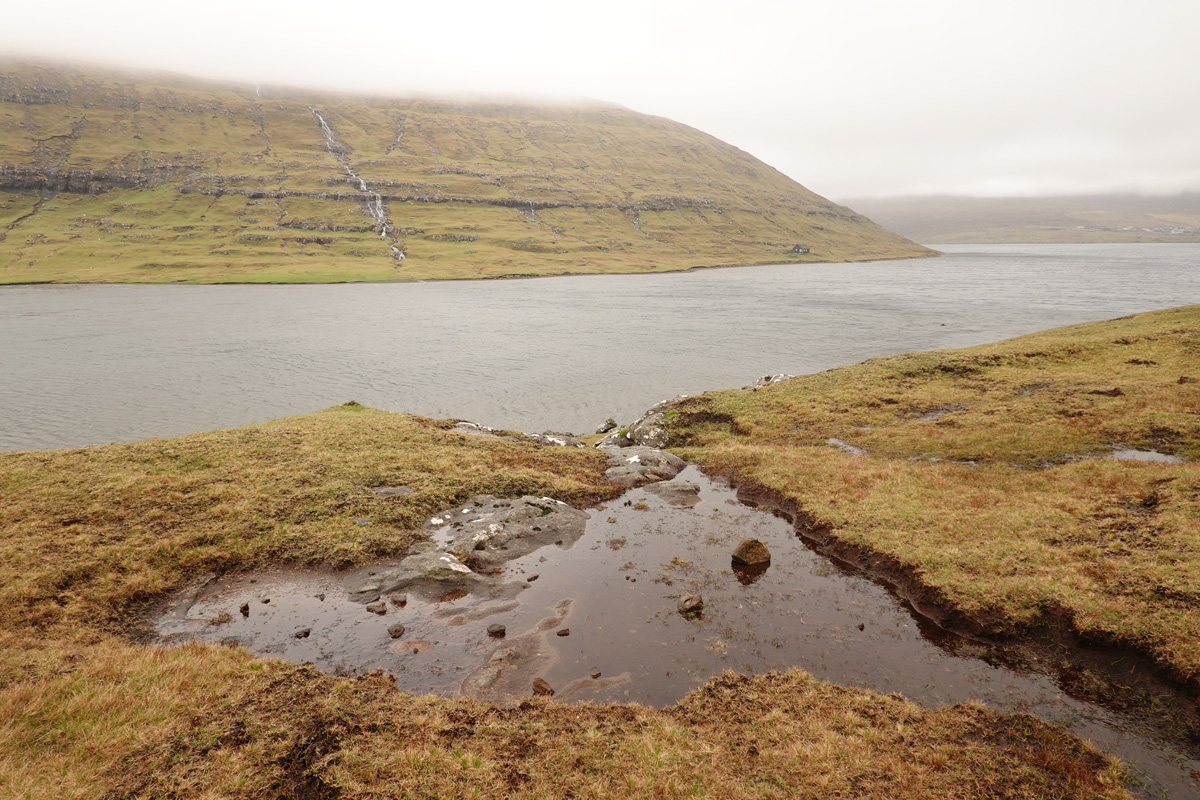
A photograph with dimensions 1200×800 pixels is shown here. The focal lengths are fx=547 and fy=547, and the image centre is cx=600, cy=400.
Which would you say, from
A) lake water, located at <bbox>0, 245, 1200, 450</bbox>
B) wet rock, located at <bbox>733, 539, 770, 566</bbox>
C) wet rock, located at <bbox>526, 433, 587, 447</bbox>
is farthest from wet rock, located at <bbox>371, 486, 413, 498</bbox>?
lake water, located at <bbox>0, 245, 1200, 450</bbox>

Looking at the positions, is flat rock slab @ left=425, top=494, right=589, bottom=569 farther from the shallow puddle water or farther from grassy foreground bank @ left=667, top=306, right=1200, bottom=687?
grassy foreground bank @ left=667, top=306, right=1200, bottom=687

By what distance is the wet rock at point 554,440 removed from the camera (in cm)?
3428

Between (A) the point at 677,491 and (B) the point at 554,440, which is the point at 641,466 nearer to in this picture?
(A) the point at 677,491

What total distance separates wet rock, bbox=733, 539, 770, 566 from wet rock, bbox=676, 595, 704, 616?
3.08m

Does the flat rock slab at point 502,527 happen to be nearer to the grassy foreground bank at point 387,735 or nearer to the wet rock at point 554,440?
the grassy foreground bank at point 387,735

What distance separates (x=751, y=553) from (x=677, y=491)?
23.4 ft

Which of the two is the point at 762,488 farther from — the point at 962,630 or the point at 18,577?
the point at 18,577

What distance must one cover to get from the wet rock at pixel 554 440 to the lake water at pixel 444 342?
34.1ft

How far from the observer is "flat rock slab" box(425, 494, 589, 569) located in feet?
66.1

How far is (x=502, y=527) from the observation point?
21516 mm

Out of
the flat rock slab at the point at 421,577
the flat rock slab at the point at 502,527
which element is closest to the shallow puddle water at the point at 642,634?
the flat rock slab at the point at 421,577

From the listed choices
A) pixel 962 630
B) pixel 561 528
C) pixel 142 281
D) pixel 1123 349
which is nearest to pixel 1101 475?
pixel 962 630

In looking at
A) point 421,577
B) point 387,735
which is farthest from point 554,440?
point 387,735

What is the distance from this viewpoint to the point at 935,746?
36.6ft
